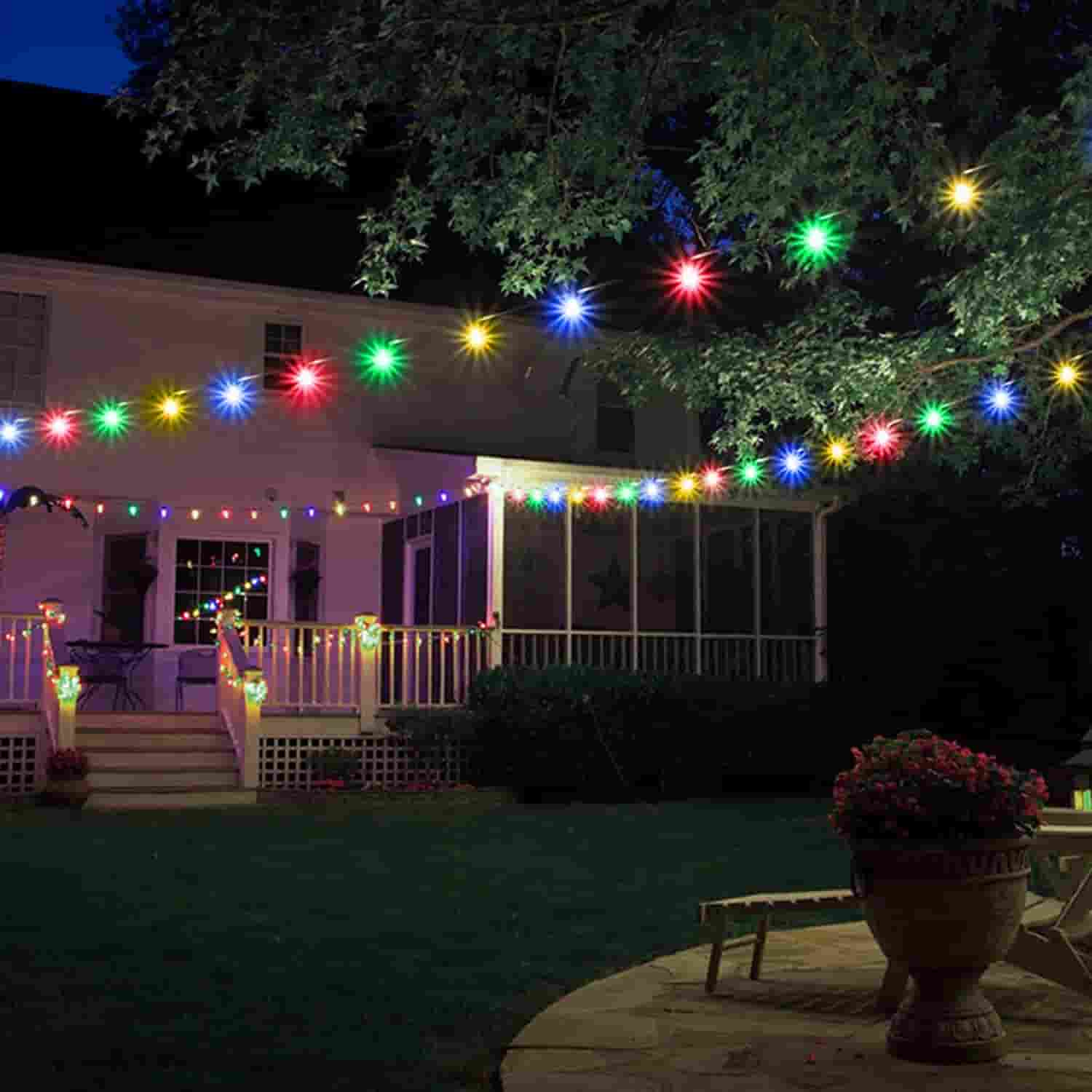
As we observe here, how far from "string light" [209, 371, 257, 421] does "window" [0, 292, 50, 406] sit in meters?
1.94

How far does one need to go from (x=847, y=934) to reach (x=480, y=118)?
5.06 m

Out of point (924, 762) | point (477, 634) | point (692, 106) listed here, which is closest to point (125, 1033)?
point (924, 762)

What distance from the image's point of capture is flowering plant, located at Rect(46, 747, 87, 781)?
12852mm

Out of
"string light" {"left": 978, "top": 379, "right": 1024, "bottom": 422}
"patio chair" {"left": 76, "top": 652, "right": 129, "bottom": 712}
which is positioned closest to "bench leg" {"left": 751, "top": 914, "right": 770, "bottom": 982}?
"string light" {"left": 978, "top": 379, "right": 1024, "bottom": 422}

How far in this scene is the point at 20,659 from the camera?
1579 cm

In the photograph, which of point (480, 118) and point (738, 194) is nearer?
point (480, 118)

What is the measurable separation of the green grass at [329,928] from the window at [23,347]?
577 centimetres

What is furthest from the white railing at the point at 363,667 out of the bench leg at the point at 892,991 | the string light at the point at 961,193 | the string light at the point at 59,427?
the bench leg at the point at 892,991

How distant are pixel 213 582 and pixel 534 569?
3.97 meters

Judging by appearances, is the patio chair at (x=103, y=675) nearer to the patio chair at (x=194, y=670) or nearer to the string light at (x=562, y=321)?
the patio chair at (x=194, y=670)

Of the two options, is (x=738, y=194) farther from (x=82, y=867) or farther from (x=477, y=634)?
(x=477, y=634)

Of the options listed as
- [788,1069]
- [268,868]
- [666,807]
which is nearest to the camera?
[788,1069]

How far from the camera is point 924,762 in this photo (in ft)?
14.7

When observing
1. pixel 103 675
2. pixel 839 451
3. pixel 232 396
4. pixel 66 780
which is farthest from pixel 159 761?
pixel 839 451
